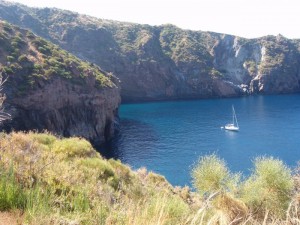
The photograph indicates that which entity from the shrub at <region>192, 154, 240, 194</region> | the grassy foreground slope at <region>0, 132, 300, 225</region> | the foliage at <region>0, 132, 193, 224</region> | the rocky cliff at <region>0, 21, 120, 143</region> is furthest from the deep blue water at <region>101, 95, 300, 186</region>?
the foliage at <region>0, 132, 193, 224</region>

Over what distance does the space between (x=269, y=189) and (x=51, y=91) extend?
173 ft

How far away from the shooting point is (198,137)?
76812 millimetres

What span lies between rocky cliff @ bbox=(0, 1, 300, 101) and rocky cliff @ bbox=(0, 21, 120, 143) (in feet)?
213

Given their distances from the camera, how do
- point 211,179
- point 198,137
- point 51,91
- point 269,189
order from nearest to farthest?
point 211,179 → point 269,189 → point 51,91 → point 198,137

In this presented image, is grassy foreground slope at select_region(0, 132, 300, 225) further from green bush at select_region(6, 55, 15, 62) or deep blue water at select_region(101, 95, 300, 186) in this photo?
green bush at select_region(6, 55, 15, 62)

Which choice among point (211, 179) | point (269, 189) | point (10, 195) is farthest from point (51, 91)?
point (10, 195)

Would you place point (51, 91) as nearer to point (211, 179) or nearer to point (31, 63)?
point (31, 63)

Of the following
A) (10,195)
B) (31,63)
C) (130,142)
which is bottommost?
(130,142)

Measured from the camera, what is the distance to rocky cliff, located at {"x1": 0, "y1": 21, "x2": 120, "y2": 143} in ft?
198

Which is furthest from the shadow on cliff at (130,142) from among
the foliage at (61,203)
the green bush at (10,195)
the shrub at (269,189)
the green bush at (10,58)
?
the green bush at (10,195)

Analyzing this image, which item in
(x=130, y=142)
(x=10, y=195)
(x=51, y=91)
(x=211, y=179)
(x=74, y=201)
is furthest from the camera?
(x=130, y=142)

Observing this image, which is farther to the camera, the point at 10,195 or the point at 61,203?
the point at 61,203

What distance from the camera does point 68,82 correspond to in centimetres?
7062

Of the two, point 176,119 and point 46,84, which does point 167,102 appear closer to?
point 176,119
